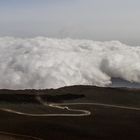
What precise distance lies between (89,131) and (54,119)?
9.09 feet

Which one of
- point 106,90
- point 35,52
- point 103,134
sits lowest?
point 103,134

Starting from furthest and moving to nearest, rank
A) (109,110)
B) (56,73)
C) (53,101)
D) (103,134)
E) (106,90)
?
(56,73) → (106,90) → (53,101) → (109,110) → (103,134)

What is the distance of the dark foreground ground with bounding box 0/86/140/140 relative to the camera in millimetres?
22281

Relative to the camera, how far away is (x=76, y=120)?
81.6 feet

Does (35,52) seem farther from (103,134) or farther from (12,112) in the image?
(103,134)

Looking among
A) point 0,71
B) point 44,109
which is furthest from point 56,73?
point 44,109

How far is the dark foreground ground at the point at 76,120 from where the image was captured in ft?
73.1

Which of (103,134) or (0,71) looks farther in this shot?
(0,71)

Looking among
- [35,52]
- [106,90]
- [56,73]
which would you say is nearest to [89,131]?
[106,90]

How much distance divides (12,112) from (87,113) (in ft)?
12.4

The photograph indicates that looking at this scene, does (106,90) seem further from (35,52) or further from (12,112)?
(35,52)

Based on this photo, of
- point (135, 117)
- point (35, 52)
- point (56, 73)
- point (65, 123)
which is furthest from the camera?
point (35, 52)

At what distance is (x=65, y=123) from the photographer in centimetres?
2397

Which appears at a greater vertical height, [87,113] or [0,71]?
[0,71]
